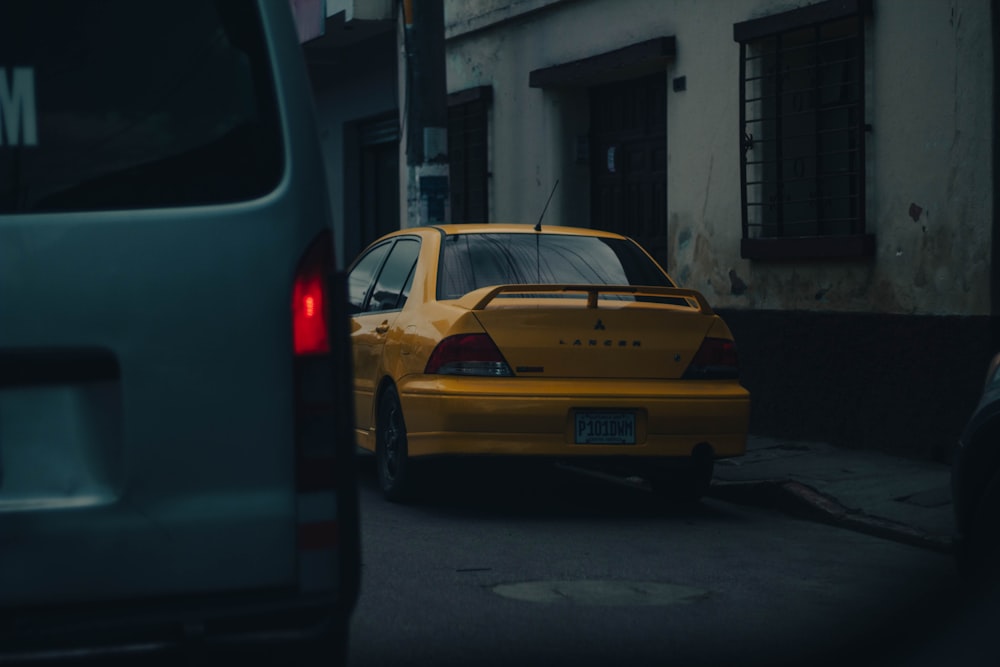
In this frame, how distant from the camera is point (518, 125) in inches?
627

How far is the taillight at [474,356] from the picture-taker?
8.08 meters

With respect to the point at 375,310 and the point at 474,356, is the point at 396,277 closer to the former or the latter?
the point at 375,310

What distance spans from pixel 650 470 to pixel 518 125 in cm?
737

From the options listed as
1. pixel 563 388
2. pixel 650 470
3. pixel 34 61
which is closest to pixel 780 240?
pixel 650 470

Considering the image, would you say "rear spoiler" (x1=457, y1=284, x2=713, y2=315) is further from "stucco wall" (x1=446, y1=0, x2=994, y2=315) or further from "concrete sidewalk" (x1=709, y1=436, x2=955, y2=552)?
"stucco wall" (x1=446, y1=0, x2=994, y2=315)

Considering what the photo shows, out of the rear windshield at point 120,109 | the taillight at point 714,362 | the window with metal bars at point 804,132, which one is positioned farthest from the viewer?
the window with metal bars at point 804,132

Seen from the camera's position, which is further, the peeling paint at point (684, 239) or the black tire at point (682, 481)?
the peeling paint at point (684, 239)

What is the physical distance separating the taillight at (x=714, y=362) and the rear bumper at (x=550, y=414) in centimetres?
6

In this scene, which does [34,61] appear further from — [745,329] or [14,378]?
[745,329]

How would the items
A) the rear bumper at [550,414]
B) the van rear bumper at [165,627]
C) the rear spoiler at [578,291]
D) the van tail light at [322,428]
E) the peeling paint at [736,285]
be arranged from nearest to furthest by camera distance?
the van rear bumper at [165,627] → the van tail light at [322,428] → the rear bumper at [550,414] → the rear spoiler at [578,291] → the peeling paint at [736,285]

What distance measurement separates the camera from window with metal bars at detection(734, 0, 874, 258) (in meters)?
11.0

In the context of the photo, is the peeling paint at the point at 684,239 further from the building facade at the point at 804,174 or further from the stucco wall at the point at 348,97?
the stucco wall at the point at 348,97

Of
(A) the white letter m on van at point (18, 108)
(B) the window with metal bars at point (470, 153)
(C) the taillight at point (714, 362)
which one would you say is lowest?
(C) the taillight at point (714, 362)

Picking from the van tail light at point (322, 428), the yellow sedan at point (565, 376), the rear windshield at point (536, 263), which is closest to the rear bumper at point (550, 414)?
the yellow sedan at point (565, 376)
